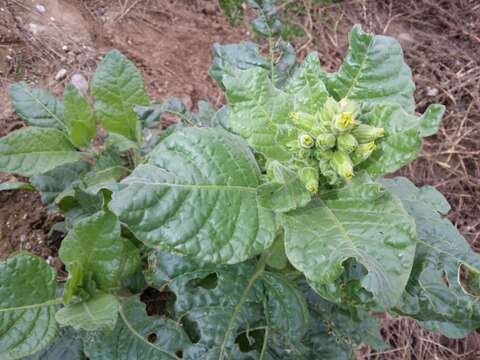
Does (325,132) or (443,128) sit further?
(443,128)

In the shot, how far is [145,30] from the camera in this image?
3305 mm

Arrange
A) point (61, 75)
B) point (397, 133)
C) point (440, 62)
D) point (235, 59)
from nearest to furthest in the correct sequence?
point (397, 133), point (235, 59), point (61, 75), point (440, 62)

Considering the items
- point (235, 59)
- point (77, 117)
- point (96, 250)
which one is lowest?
point (96, 250)

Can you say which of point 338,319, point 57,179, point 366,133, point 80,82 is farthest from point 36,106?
point 338,319

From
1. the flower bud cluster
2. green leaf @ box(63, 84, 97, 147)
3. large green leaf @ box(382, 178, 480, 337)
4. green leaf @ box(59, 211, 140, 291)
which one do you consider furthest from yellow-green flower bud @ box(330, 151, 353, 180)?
green leaf @ box(63, 84, 97, 147)

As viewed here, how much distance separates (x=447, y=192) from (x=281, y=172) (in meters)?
2.65

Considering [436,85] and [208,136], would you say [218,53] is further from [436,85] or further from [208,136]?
[436,85]

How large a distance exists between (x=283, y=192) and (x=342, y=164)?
195 mm

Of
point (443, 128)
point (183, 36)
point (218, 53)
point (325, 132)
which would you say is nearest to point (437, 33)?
point (443, 128)

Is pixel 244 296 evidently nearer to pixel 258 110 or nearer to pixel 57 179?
pixel 258 110

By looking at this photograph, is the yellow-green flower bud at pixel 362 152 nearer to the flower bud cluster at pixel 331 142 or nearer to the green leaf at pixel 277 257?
the flower bud cluster at pixel 331 142

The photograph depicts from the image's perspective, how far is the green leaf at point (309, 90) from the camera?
1441 millimetres

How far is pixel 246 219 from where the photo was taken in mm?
1388

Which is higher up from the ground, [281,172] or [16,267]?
[281,172]
